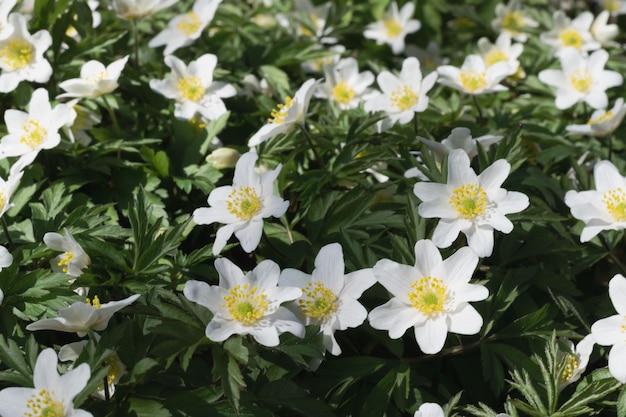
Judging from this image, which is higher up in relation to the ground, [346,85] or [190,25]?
[190,25]

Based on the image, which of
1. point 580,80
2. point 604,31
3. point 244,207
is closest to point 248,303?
point 244,207

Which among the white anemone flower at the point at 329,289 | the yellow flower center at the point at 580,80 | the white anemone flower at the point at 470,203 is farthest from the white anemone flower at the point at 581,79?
the white anemone flower at the point at 329,289

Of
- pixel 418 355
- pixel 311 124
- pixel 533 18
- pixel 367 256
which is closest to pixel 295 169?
pixel 311 124

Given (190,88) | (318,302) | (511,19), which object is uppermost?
(190,88)

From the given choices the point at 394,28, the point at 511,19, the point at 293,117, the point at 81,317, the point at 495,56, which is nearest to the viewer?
the point at 81,317

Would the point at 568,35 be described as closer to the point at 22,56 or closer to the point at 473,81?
the point at 473,81

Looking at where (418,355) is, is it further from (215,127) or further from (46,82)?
(46,82)

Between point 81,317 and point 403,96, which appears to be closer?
point 81,317

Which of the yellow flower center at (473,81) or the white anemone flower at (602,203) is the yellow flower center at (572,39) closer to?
the yellow flower center at (473,81)
